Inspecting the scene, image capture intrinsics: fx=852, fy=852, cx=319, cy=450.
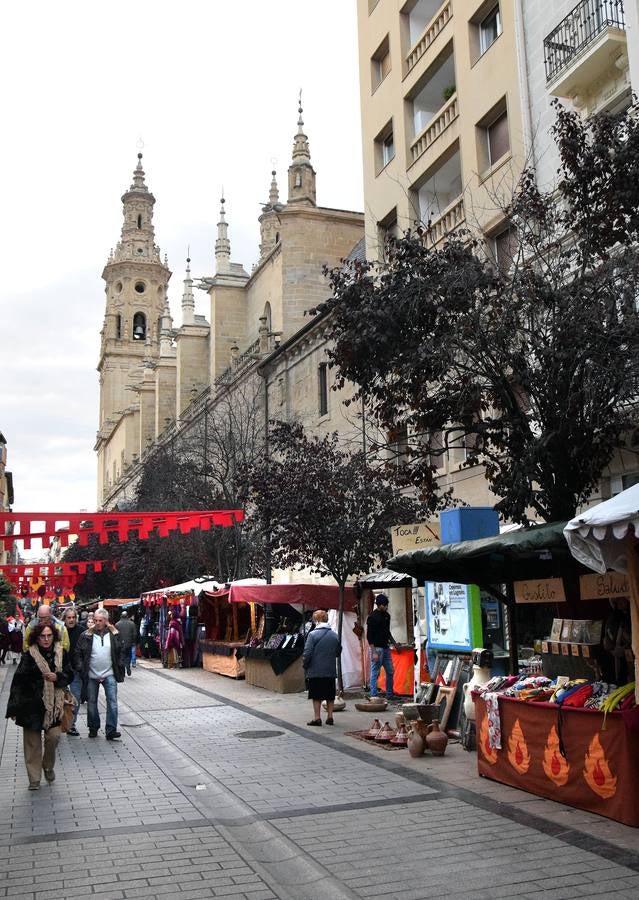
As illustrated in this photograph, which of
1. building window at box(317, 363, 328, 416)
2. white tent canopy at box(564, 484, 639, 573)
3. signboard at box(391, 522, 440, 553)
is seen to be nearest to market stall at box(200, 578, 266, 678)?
signboard at box(391, 522, 440, 553)

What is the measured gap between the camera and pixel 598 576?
791 centimetres

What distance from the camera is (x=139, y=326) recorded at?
314ft

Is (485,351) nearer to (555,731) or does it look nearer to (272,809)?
(555,731)

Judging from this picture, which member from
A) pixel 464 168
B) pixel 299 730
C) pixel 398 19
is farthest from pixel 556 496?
pixel 398 19

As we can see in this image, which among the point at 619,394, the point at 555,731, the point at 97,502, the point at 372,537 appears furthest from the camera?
the point at 97,502

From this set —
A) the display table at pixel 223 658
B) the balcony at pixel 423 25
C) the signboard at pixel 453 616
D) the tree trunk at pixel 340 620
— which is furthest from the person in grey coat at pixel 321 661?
the balcony at pixel 423 25

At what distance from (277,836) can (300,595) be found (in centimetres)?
1070

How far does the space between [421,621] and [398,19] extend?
16554 mm

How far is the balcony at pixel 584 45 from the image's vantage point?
1416cm

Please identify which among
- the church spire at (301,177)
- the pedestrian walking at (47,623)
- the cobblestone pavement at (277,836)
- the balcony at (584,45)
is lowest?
the cobblestone pavement at (277,836)

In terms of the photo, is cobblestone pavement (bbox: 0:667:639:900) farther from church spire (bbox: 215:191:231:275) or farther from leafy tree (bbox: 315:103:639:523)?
Result: church spire (bbox: 215:191:231:275)

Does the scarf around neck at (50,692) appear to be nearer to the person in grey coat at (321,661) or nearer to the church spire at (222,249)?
the person in grey coat at (321,661)

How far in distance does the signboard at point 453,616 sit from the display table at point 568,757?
276 centimetres

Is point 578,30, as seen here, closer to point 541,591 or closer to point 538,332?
point 538,332
